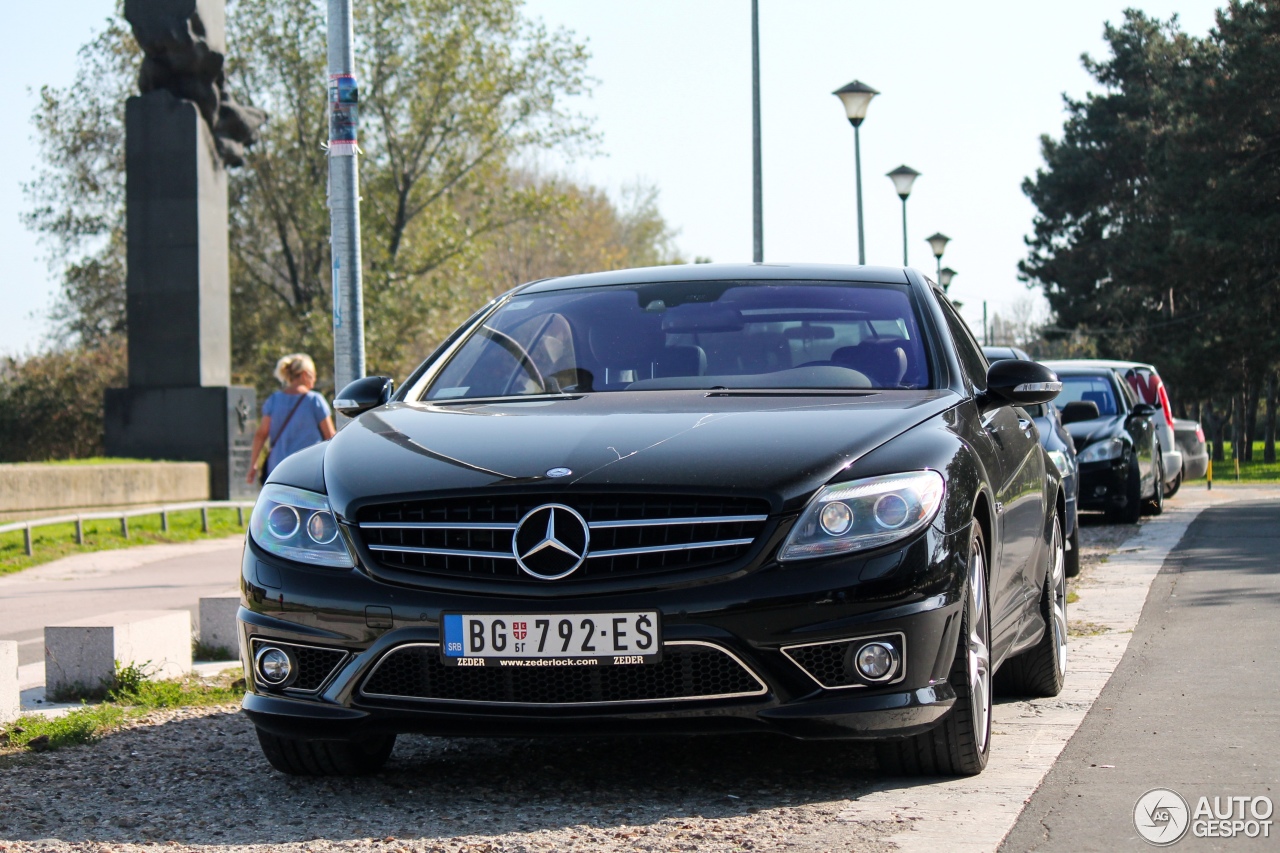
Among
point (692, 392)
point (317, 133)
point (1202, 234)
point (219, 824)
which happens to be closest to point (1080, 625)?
point (692, 392)

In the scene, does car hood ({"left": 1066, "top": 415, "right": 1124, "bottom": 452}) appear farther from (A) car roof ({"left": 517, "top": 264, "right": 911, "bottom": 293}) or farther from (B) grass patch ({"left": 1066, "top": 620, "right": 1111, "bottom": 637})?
(A) car roof ({"left": 517, "top": 264, "right": 911, "bottom": 293})

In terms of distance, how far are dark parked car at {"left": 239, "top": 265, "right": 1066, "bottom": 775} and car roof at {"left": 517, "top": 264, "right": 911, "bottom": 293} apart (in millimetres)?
910

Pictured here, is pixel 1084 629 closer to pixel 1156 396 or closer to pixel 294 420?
pixel 294 420

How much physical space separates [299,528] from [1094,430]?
509 inches

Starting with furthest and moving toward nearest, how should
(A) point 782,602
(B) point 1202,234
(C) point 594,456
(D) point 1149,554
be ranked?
(B) point 1202,234 → (D) point 1149,554 → (C) point 594,456 → (A) point 782,602

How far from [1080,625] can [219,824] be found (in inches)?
217

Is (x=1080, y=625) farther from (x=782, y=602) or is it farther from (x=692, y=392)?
(x=782, y=602)

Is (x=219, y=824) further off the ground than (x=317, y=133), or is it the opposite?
(x=317, y=133)

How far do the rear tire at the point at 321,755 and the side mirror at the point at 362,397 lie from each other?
131 centimetres

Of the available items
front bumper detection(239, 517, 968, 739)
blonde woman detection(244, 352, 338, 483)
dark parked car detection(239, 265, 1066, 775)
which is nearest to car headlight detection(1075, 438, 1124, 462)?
blonde woman detection(244, 352, 338, 483)

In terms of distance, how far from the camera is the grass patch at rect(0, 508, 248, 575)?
16.8 meters

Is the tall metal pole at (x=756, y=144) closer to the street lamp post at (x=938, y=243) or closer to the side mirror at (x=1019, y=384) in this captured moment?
the side mirror at (x=1019, y=384)

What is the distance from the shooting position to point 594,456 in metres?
4.55

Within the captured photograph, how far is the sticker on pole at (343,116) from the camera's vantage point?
1055 cm
